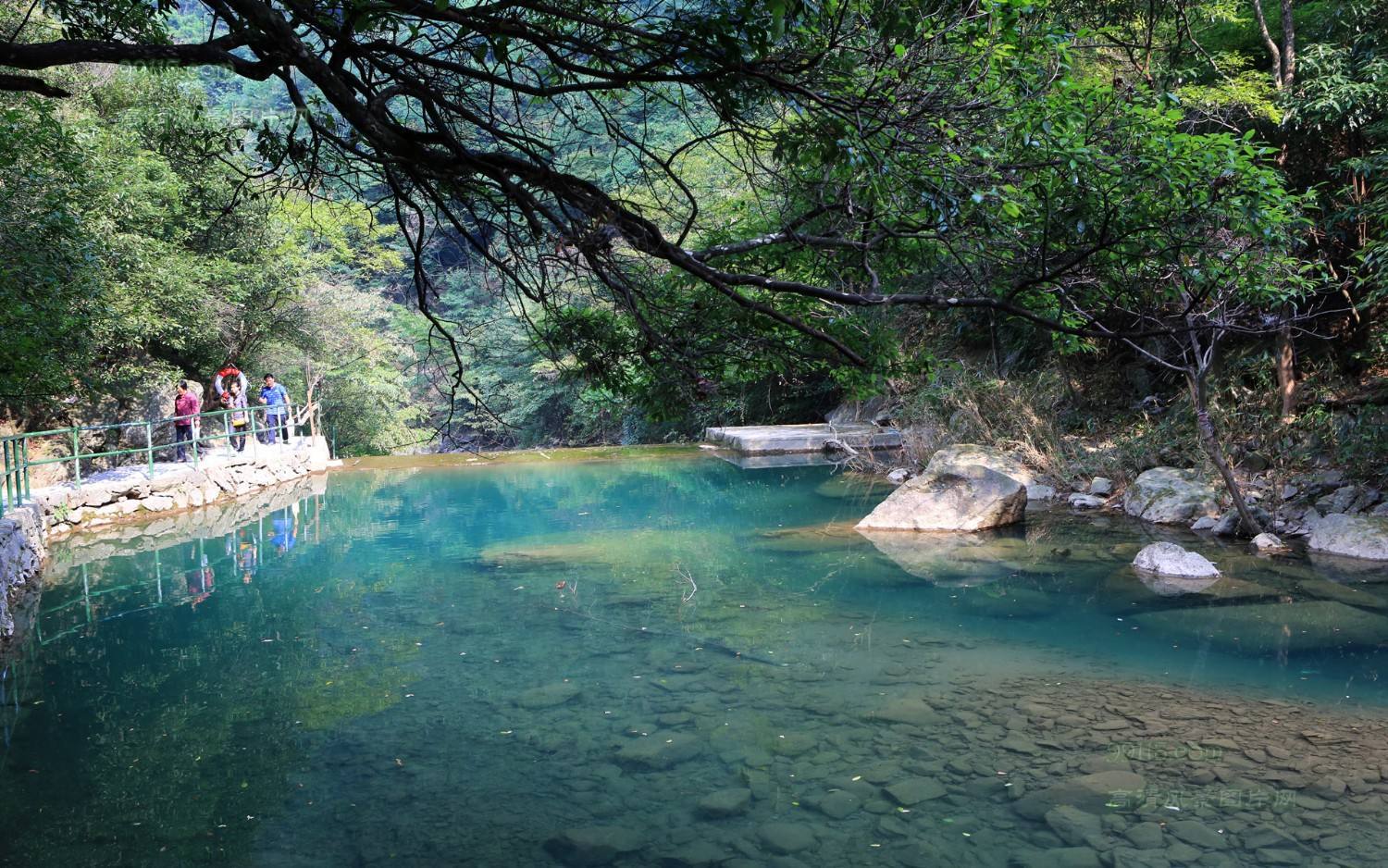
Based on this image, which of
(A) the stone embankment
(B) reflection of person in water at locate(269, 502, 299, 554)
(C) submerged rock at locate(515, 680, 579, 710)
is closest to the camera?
(C) submerged rock at locate(515, 680, 579, 710)

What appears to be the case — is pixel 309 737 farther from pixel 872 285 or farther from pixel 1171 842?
pixel 1171 842

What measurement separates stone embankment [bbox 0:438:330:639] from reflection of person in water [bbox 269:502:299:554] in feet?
2.47

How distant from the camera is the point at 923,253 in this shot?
13.0ft

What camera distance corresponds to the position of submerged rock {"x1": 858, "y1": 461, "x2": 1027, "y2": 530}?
37.6 ft

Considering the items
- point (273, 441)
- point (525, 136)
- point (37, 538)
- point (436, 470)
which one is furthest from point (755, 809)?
point (273, 441)

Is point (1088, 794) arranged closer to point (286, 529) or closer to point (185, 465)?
point (286, 529)

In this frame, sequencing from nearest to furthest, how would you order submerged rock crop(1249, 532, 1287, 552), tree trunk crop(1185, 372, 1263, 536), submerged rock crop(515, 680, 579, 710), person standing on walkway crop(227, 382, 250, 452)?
1. submerged rock crop(515, 680, 579, 710)
2. tree trunk crop(1185, 372, 1263, 536)
3. submerged rock crop(1249, 532, 1287, 552)
4. person standing on walkway crop(227, 382, 250, 452)

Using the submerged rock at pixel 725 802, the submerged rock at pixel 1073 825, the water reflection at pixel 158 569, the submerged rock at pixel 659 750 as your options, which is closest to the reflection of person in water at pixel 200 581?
the water reflection at pixel 158 569

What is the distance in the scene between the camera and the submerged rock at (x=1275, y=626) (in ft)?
23.2

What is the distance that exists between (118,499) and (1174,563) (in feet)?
42.4

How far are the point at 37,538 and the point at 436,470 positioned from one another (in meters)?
9.67

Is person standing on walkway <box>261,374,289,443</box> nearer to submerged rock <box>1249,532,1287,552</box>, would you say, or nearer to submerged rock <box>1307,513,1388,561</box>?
submerged rock <box>1249,532,1287,552</box>

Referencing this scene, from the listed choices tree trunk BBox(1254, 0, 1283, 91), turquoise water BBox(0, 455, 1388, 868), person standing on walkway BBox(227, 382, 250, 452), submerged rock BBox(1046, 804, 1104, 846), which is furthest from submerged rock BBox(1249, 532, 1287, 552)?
person standing on walkway BBox(227, 382, 250, 452)

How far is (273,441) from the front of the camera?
20.3 metres
